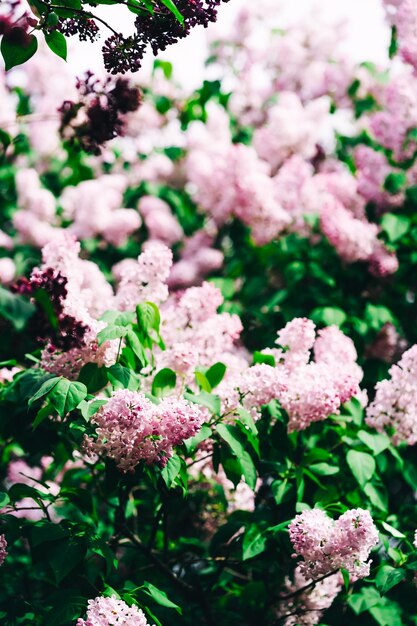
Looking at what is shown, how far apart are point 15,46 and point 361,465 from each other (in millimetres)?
1765

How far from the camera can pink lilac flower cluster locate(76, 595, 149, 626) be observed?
1790 millimetres

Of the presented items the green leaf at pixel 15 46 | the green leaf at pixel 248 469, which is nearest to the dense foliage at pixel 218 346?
the green leaf at pixel 248 469

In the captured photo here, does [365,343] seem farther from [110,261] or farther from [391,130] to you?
[110,261]

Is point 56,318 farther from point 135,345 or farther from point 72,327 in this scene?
point 135,345

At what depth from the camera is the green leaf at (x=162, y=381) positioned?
2.40 m

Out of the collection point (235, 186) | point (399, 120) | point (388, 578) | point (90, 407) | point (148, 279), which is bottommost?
point (388, 578)

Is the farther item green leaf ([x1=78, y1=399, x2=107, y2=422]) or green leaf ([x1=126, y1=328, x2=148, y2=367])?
green leaf ([x1=126, y1=328, x2=148, y2=367])

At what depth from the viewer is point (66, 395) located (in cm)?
205

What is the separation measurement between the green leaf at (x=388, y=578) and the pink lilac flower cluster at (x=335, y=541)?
0.08m

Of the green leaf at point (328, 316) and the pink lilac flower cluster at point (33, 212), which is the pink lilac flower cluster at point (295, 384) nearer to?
the green leaf at point (328, 316)

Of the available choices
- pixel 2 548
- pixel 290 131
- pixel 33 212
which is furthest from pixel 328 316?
pixel 33 212

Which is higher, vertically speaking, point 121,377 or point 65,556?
point 121,377

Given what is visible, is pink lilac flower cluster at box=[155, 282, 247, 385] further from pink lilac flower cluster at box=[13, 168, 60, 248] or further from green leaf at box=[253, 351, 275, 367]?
pink lilac flower cluster at box=[13, 168, 60, 248]

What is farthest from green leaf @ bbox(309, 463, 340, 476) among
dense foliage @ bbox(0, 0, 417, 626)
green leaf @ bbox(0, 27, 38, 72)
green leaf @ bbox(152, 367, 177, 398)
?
green leaf @ bbox(0, 27, 38, 72)
